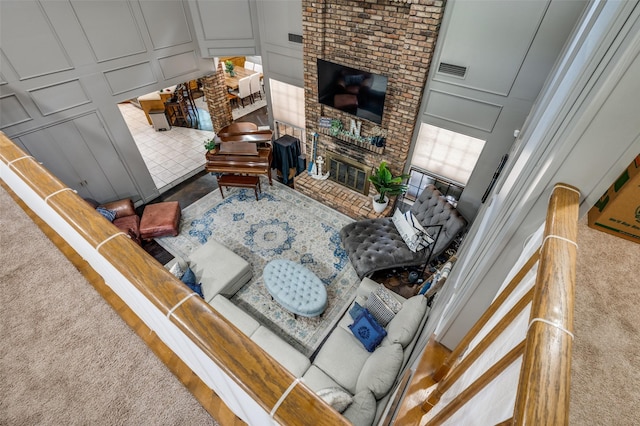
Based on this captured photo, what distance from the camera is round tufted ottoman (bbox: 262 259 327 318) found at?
12.3 feet

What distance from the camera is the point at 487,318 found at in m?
1.09

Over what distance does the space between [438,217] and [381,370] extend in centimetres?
238

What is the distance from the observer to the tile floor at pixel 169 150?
6.51m

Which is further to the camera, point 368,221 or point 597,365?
point 368,221

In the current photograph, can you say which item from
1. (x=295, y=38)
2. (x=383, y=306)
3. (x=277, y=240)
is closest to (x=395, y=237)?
(x=383, y=306)

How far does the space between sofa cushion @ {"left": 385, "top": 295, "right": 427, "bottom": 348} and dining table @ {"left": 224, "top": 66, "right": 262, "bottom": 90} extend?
848 centimetres

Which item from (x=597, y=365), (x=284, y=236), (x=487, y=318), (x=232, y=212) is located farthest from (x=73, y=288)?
(x=232, y=212)

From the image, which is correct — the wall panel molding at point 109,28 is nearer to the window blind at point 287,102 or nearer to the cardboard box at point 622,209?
the window blind at point 287,102

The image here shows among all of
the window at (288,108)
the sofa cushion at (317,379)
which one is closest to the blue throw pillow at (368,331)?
the sofa cushion at (317,379)

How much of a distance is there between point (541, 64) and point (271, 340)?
4.30 meters

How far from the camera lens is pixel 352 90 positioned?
468 centimetres

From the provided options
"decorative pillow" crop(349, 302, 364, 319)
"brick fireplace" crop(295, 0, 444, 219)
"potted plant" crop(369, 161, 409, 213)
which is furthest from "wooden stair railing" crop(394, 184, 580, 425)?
"potted plant" crop(369, 161, 409, 213)

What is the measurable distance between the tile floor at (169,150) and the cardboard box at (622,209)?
6586 millimetres

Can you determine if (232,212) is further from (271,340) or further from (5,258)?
(5,258)
